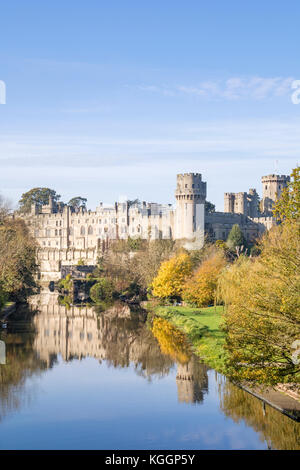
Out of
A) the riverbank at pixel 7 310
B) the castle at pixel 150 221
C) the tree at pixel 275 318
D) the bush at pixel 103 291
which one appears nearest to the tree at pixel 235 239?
the castle at pixel 150 221

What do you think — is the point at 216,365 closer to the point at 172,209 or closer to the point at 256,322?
the point at 256,322

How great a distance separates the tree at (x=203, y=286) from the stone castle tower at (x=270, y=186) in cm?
4611

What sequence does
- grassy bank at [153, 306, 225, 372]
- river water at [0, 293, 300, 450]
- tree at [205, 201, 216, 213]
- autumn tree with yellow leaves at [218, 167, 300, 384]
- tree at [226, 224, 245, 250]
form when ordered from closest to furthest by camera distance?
autumn tree with yellow leaves at [218, 167, 300, 384]
river water at [0, 293, 300, 450]
grassy bank at [153, 306, 225, 372]
tree at [226, 224, 245, 250]
tree at [205, 201, 216, 213]

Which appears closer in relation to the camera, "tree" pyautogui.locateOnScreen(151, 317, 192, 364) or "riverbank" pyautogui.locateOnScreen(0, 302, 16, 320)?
"tree" pyautogui.locateOnScreen(151, 317, 192, 364)

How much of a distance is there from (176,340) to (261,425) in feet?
41.9

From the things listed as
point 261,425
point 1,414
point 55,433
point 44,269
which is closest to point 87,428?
point 55,433

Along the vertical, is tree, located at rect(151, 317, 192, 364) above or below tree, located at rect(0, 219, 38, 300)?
below

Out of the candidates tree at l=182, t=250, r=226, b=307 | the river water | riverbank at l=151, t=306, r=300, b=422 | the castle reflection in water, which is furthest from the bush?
the river water

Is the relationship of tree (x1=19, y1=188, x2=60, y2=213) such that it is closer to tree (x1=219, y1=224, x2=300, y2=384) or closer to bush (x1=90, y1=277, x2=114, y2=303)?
bush (x1=90, y1=277, x2=114, y2=303)

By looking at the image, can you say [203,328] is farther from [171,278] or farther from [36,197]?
Result: [36,197]

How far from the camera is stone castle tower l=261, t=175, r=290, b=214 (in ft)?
266

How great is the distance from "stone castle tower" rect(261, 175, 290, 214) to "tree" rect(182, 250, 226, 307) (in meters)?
46.1

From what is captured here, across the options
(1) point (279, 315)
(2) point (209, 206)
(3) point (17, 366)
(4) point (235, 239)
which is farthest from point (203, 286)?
(2) point (209, 206)

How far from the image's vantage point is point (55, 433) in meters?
13.9
